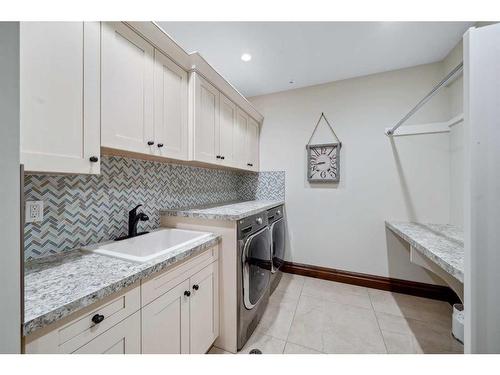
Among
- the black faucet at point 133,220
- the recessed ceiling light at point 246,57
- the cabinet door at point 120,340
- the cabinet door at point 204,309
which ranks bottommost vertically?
the cabinet door at point 204,309

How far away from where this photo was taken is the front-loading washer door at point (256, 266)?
1.48 m

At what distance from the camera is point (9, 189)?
0.38 meters

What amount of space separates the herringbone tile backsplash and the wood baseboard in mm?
1662

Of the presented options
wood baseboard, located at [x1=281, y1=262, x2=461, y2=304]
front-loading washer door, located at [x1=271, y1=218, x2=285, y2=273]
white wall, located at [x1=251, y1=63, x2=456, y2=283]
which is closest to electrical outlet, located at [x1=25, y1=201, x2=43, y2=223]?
front-loading washer door, located at [x1=271, y1=218, x2=285, y2=273]

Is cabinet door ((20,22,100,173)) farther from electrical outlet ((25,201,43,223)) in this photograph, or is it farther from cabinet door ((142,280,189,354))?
cabinet door ((142,280,189,354))

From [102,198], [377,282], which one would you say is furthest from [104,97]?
[377,282]

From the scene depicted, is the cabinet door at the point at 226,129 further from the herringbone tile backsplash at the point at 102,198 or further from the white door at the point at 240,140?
the herringbone tile backsplash at the point at 102,198

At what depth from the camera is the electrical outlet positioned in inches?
37.2

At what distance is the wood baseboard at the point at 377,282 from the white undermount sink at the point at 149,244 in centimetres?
175

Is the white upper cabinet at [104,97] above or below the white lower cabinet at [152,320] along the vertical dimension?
above

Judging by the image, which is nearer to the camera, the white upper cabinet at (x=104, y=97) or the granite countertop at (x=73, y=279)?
the granite countertop at (x=73, y=279)

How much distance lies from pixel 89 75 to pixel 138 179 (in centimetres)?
78

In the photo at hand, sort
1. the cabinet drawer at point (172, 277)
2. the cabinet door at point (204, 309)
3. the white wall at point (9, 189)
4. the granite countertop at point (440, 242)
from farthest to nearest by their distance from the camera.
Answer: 1. the cabinet door at point (204, 309)
2. the granite countertop at point (440, 242)
3. the cabinet drawer at point (172, 277)
4. the white wall at point (9, 189)

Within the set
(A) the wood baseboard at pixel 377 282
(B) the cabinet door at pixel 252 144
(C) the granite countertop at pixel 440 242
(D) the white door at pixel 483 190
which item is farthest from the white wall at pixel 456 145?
(B) the cabinet door at pixel 252 144
